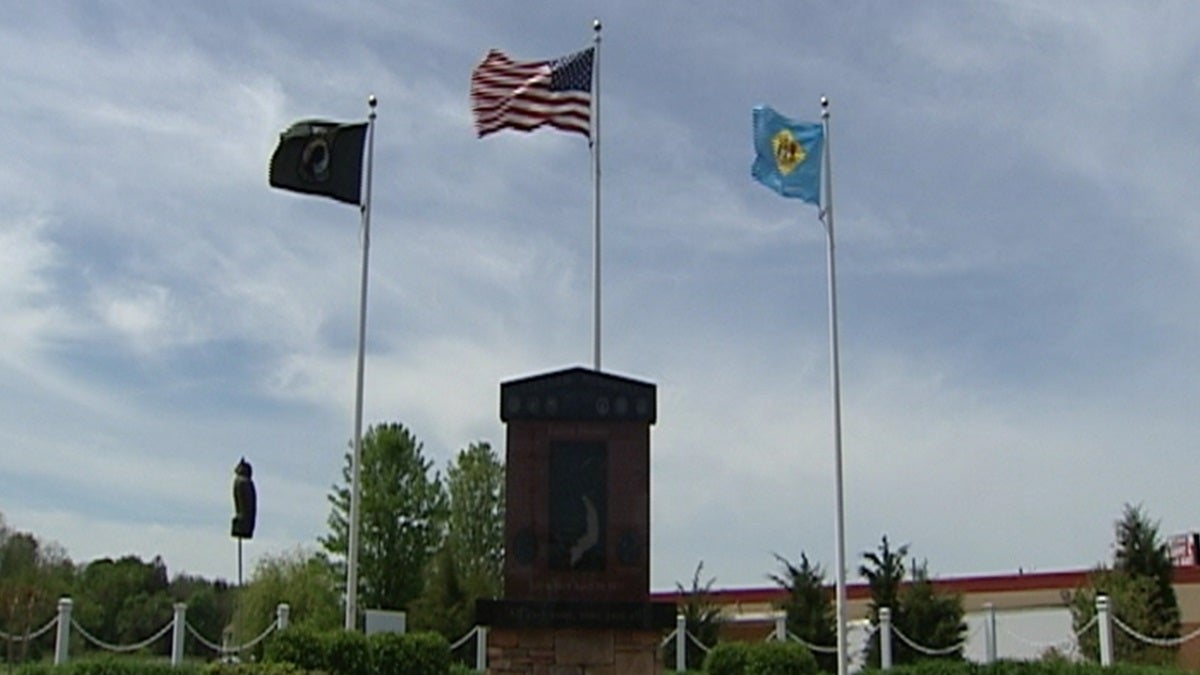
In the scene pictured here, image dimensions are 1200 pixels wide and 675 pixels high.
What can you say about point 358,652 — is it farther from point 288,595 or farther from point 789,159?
point 288,595

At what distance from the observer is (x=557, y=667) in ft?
48.7

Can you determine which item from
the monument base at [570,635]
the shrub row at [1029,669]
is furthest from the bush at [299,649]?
the shrub row at [1029,669]

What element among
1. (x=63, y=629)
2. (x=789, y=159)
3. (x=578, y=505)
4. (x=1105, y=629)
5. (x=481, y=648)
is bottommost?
(x=481, y=648)

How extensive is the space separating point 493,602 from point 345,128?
386 inches

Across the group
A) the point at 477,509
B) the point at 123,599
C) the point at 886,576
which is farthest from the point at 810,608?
the point at 123,599

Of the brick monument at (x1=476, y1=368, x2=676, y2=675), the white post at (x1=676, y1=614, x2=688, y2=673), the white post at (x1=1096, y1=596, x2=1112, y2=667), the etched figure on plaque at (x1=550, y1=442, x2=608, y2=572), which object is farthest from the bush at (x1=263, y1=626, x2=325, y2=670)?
the white post at (x1=1096, y1=596, x2=1112, y2=667)

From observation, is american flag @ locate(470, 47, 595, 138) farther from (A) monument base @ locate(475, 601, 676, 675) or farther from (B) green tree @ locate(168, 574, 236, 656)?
(B) green tree @ locate(168, 574, 236, 656)

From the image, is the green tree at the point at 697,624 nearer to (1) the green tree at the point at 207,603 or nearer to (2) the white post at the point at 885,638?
(2) the white post at the point at 885,638

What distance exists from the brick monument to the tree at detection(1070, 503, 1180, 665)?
12948 mm

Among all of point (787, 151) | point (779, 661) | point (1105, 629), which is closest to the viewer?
point (779, 661)

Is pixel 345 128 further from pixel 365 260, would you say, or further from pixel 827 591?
pixel 827 591

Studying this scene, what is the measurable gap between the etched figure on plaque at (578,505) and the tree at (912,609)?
1253 centimetres

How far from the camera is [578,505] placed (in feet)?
49.7

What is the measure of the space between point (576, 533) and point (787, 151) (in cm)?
836
